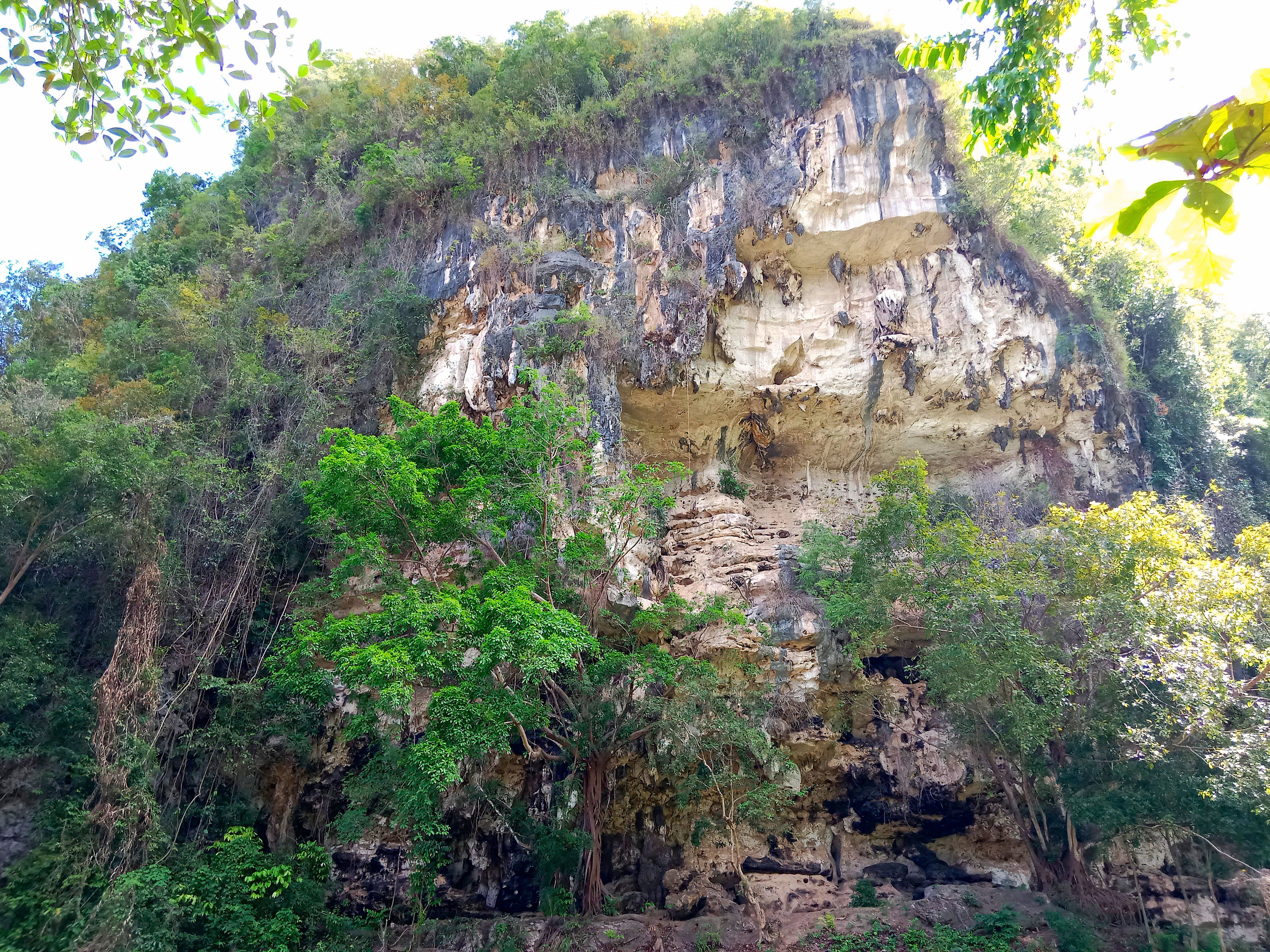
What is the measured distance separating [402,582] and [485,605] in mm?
1826

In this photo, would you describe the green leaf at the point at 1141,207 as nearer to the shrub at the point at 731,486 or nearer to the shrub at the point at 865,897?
the shrub at the point at 865,897

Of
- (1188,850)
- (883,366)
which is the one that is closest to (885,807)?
(1188,850)

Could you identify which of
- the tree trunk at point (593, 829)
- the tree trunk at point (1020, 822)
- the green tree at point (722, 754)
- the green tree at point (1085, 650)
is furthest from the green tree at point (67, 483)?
the tree trunk at point (1020, 822)

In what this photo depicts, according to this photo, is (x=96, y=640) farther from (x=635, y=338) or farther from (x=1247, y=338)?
(x=1247, y=338)

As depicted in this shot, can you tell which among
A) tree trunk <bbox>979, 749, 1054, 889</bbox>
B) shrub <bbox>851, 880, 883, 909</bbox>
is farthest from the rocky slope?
tree trunk <bbox>979, 749, 1054, 889</bbox>

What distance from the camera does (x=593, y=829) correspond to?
9414 millimetres

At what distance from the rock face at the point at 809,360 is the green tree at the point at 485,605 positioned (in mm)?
1954

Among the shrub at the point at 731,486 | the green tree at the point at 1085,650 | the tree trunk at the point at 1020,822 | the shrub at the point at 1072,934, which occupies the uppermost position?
the shrub at the point at 731,486

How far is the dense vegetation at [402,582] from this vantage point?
328 inches

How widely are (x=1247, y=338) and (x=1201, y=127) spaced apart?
20.6 m

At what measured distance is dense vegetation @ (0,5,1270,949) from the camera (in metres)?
8.32

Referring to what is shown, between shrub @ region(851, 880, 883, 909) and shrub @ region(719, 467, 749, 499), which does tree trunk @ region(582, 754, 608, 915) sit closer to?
shrub @ region(851, 880, 883, 909)

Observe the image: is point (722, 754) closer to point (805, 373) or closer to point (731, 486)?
point (731, 486)

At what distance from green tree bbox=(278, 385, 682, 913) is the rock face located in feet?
6.41
